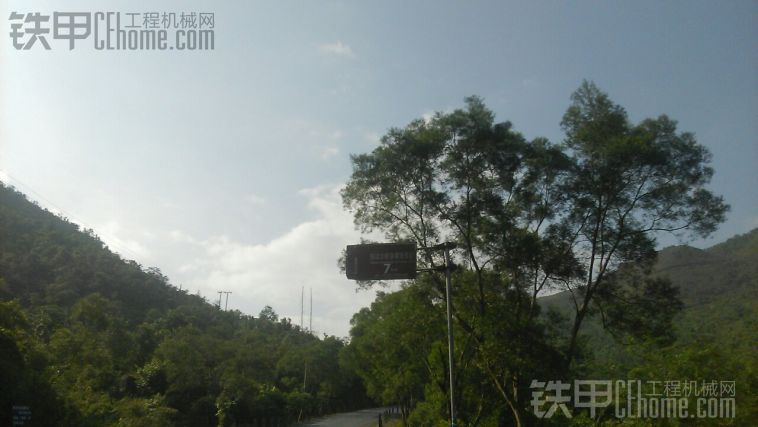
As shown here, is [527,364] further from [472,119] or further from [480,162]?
[472,119]

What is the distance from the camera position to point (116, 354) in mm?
29844

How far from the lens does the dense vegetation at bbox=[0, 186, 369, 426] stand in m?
16.4

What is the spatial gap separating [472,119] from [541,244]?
182 inches

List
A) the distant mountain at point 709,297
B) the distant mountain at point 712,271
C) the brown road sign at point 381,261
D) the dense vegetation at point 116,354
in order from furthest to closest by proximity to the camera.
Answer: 1. the distant mountain at point 712,271
2. the dense vegetation at point 116,354
3. the distant mountain at point 709,297
4. the brown road sign at point 381,261

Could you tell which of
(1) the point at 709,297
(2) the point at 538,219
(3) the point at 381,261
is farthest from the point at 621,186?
(1) the point at 709,297

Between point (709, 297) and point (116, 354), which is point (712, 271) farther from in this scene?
point (116, 354)

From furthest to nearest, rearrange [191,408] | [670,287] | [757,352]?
1. [191,408]
2. [670,287]
3. [757,352]

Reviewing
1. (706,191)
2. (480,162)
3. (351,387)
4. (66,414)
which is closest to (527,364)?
(480,162)

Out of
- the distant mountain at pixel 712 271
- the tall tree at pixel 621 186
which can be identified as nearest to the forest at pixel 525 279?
the tall tree at pixel 621 186

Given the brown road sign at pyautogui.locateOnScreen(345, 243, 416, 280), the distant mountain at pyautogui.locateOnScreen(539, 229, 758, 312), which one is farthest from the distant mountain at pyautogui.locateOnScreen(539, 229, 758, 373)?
the brown road sign at pyautogui.locateOnScreen(345, 243, 416, 280)

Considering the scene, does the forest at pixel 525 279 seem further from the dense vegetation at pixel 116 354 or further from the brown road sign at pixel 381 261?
the brown road sign at pixel 381 261

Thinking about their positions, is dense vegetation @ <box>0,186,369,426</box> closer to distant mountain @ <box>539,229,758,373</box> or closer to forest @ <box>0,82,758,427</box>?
forest @ <box>0,82,758,427</box>

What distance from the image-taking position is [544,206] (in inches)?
714

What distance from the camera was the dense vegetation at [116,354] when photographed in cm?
1642
